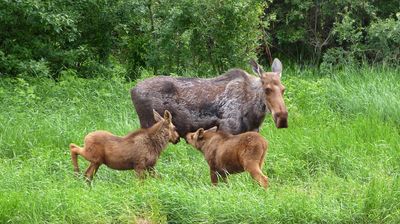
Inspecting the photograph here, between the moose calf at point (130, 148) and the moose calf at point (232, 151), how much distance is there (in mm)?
395

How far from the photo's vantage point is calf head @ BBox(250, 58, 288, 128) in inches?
400

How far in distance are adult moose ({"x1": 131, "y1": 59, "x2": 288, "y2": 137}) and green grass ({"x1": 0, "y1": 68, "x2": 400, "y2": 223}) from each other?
582mm

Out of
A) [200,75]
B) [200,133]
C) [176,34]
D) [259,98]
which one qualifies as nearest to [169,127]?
[200,133]

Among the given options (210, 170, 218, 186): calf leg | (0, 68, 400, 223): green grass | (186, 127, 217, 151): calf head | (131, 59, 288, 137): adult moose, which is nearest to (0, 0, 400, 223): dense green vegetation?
(0, 68, 400, 223): green grass

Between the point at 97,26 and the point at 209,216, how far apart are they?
363 inches

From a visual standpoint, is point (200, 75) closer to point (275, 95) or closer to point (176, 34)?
point (176, 34)

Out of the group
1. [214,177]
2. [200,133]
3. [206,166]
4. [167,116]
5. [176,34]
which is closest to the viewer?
[214,177]

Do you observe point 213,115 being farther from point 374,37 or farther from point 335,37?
point 335,37

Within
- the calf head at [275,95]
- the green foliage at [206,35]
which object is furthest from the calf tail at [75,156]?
the green foliage at [206,35]

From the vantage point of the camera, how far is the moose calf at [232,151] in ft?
30.9

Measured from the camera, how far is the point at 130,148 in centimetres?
986

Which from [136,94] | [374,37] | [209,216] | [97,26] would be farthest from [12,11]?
[209,216]

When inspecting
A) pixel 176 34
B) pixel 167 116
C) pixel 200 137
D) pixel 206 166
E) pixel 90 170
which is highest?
pixel 167 116

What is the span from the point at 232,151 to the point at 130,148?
47.3 inches
